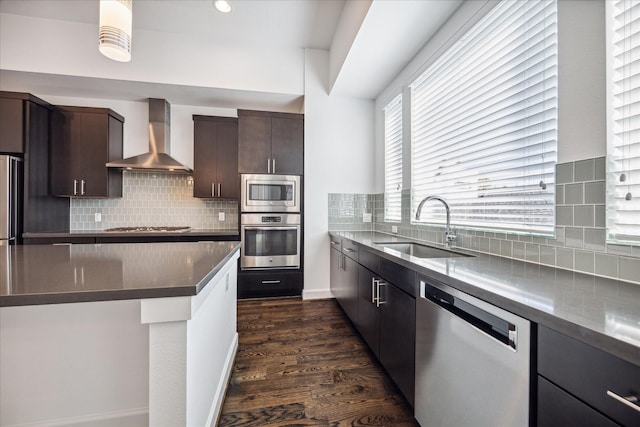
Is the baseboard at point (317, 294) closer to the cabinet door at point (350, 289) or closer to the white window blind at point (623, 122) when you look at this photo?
the cabinet door at point (350, 289)

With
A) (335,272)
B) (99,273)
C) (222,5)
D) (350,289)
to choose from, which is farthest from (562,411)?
(222,5)

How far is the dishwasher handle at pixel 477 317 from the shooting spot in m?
0.86

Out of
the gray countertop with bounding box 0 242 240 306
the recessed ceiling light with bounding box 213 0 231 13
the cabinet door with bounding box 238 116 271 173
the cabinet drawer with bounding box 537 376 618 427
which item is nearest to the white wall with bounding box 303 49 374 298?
the cabinet door with bounding box 238 116 271 173

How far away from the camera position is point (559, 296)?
858 millimetres

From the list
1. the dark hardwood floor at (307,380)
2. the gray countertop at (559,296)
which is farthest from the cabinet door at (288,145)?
the gray countertop at (559,296)

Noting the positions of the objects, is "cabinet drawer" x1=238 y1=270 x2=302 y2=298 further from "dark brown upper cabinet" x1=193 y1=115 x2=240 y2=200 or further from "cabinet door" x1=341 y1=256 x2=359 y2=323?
"dark brown upper cabinet" x1=193 y1=115 x2=240 y2=200

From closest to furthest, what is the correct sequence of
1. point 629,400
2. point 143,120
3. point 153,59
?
point 629,400 < point 153,59 < point 143,120

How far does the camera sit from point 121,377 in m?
1.27

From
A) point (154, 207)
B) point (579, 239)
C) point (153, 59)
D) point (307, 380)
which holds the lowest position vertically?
point (307, 380)

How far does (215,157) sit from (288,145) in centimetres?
101

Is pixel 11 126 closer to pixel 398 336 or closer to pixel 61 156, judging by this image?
pixel 61 156

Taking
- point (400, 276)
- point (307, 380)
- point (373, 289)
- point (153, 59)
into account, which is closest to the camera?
point (400, 276)

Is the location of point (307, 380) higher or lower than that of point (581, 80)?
lower

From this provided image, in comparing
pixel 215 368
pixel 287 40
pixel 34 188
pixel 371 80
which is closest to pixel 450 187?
pixel 371 80
